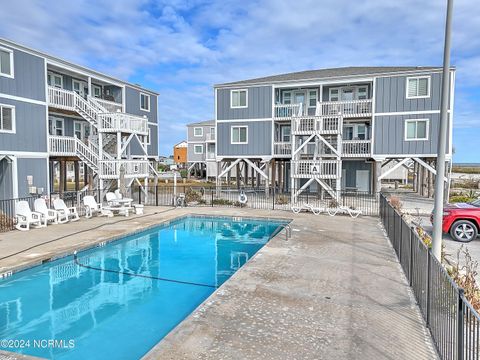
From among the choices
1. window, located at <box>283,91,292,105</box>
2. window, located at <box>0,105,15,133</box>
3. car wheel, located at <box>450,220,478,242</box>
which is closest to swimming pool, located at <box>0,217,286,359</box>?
car wheel, located at <box>450,220,478,242</box>

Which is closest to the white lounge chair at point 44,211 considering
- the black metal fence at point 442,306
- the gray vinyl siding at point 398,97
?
the black metal fence at point 442,306

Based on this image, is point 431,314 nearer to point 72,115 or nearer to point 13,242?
point 13,242

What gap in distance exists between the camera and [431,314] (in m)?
5.30

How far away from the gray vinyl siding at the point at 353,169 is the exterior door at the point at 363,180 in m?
0.16

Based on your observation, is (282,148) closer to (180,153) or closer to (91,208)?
(91,208)

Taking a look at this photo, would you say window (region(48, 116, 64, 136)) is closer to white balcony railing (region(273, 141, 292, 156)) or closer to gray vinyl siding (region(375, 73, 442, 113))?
white balcony railing (region(273, 141, 292, 156))

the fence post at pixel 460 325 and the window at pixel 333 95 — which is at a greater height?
the window at pixel 333 95

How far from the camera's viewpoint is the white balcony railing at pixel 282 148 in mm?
25578

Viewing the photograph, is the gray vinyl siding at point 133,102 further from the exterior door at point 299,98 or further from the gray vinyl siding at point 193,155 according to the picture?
the gray vinyl siding at point 193,155

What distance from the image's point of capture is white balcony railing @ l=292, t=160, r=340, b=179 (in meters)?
21.5

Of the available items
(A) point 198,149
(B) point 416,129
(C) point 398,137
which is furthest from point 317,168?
(A) point 198,149

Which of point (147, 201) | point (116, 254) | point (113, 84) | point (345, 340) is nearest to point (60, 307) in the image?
point (116, 254)

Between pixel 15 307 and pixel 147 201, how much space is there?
15566mm

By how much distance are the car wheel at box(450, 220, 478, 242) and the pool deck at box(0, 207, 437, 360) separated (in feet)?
9.11
